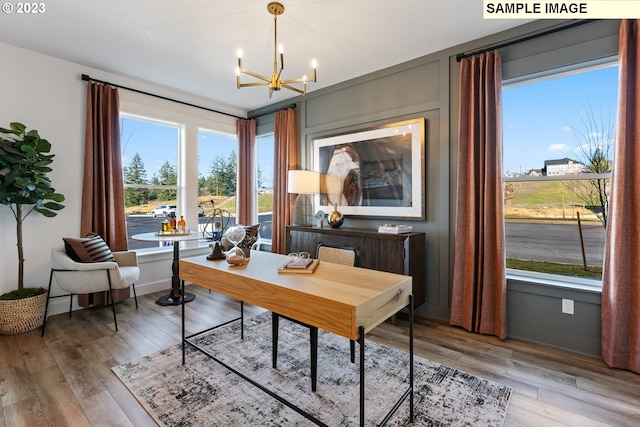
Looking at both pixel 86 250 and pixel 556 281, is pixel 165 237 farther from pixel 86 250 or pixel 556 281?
pixel 556 281

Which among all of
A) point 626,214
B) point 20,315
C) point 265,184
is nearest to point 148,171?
point 265,184

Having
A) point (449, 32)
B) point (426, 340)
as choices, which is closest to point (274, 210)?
point (426, 340)

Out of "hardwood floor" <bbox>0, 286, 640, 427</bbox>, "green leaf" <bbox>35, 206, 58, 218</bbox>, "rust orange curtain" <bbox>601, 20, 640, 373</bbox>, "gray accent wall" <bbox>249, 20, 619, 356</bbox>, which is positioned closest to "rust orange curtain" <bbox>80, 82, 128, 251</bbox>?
"green leaf" <bbox>35, 206, 58, 218</bbox>

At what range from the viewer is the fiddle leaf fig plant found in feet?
9.14

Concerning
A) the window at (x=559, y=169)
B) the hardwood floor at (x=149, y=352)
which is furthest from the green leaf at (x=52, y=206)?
the window at (x=559, y=169)

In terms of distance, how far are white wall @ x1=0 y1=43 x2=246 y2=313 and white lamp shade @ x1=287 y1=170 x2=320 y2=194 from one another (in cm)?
243

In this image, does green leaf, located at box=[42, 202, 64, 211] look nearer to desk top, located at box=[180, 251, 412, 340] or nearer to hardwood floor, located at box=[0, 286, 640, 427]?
hardwood floor, located at box=[0, 286, 640, 427]

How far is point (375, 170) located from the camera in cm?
365

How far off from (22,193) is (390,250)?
3.62 m

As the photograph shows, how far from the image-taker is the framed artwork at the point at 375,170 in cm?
335

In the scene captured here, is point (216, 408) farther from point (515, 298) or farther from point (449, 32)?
point (449, 32)

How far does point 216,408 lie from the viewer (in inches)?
72.7

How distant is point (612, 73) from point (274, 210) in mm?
3939

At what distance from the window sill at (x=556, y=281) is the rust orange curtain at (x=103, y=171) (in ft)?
14.2
